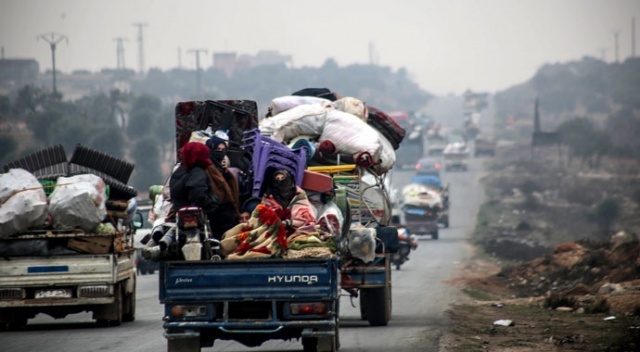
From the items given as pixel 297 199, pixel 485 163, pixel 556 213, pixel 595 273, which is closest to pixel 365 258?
pixel 297 199

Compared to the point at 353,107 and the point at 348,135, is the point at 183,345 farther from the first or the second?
the point at 353,107

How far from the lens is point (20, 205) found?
61.9ft

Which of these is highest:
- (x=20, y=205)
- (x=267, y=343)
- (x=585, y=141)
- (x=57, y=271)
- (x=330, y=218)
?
(x=585, y=141)

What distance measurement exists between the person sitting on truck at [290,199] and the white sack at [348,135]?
4637 mm

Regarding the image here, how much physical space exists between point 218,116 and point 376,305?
166 inches

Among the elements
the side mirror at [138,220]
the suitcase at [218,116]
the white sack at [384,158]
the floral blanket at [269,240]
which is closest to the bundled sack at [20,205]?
the side mirror at [138,220]

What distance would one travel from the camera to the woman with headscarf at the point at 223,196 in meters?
14.3

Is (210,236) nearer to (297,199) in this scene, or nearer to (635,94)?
(297,199)

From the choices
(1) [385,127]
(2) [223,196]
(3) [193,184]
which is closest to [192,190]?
(3) [193,184]

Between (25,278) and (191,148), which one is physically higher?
(191,148)

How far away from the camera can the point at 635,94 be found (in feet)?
560

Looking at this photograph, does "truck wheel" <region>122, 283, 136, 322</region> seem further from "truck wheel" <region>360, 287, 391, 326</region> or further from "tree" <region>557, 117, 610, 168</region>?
"tree" <region>557, 117, 610, 168</region>

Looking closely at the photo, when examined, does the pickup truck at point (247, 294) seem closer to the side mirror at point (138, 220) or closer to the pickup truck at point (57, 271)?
the pickup truck at point (57, 271)

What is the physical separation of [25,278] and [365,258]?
5185 millimetres
